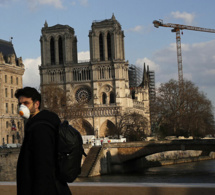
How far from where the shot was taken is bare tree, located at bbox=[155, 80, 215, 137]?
260 ft

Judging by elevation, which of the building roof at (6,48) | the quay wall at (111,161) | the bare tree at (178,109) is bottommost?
the quay wall at (111,161)

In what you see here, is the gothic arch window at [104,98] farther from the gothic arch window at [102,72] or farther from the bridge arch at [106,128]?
the bridge arch at [106,128]

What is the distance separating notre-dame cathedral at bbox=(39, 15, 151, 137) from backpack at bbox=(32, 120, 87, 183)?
8876 cm

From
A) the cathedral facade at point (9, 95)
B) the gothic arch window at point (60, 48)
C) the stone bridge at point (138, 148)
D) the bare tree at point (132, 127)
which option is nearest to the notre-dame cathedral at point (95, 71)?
the gothic arch window at point (60, 48)

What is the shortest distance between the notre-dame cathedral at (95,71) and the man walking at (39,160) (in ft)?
291

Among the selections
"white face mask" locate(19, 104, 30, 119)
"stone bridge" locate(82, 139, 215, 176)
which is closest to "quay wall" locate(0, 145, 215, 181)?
"stone bridge" locate(82, 139, 215, 176)

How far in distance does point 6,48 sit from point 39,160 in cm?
7076

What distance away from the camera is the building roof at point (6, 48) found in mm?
72887

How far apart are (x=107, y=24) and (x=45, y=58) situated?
46.6 ft

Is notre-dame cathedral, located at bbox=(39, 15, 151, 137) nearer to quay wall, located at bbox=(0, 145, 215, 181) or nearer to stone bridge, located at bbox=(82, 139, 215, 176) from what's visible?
quay wall, located at bbox=(0, 145, 215, 181)

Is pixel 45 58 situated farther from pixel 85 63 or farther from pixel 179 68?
pixel 179 68

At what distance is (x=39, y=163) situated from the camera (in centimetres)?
531

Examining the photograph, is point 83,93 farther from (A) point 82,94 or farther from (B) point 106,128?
(B) point 106,128

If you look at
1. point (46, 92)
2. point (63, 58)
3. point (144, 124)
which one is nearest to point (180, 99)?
point (144, 124)
